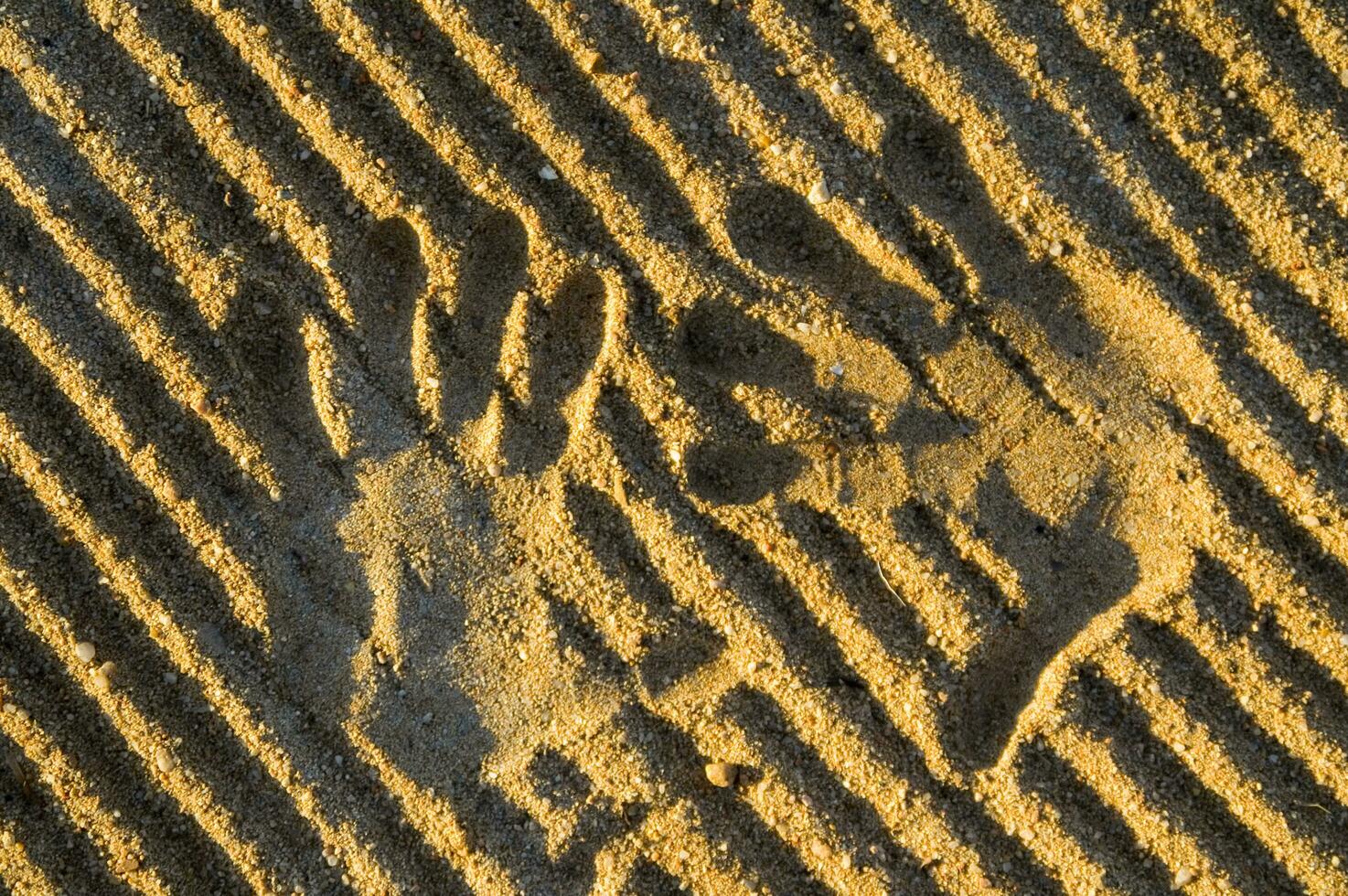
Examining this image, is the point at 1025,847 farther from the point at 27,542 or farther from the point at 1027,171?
the point at 27,542

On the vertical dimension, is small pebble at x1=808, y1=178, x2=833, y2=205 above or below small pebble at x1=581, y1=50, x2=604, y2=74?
below

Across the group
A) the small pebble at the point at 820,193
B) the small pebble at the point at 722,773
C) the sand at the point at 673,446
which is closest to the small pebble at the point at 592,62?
the sand at the point at 673,446

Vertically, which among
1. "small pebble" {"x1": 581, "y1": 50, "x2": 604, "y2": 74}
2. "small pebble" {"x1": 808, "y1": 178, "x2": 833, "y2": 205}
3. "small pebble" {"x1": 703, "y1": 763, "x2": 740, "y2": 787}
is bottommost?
"small pebble" {"x1": 703, "y1": 763, "x2": 740, "y2": 787}

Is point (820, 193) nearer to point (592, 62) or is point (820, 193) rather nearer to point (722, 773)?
point (592, 62)

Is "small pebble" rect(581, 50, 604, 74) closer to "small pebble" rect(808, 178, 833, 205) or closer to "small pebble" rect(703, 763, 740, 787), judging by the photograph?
"small pebble" rect(808, 178, 833, 205)

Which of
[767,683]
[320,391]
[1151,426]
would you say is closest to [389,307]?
[320,391]

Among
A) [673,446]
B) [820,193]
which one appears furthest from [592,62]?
[673,446]

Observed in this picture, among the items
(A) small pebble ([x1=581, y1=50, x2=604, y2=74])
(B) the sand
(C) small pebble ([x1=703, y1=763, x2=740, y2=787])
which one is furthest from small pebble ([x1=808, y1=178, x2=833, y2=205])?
(C) small pebble ([x1=703, y1=763, x2=740, y2=787])
